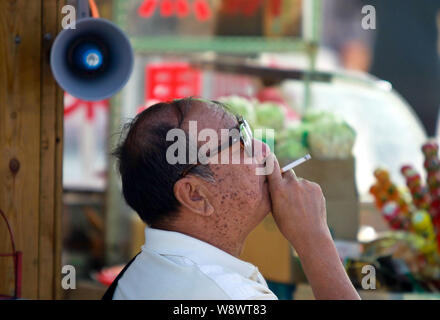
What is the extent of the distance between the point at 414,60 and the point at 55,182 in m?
5.38

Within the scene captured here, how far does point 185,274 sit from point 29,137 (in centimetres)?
95

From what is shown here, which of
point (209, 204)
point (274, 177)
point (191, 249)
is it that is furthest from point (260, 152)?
point (191, 249)

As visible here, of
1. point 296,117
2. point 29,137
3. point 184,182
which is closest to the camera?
point 184,182

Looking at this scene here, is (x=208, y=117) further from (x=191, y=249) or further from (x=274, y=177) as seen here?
(x=191, y=249)

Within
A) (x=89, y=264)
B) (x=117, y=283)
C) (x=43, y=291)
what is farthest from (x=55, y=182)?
(x=89, y=264)

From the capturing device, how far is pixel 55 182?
2.26m

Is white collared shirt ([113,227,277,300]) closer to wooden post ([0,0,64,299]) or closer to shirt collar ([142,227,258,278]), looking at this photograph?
shirt collar ([142,227,258,278])

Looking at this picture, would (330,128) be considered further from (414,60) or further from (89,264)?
(414,60)

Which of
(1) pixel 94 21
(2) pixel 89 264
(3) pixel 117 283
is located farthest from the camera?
(2) pixel 89 264

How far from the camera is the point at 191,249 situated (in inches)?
65.5

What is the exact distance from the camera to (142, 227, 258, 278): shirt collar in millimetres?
1653

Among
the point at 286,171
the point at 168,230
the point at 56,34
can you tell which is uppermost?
the point at 56,34

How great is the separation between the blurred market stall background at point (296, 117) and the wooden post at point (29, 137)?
10.9 inches

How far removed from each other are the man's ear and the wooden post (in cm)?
74
